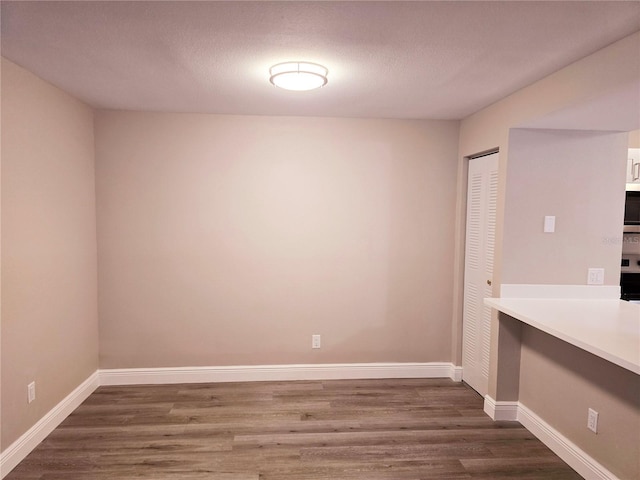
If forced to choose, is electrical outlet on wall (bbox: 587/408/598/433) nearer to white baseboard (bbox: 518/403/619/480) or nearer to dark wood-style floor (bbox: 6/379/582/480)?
white baseboard (bbox: 518/403/619/480)

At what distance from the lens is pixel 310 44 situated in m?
2.04

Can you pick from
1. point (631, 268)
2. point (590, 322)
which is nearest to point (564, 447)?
point (590, 322)

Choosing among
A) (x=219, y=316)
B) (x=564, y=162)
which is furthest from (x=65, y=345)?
(x=564, y=162)

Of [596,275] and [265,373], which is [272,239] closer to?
[265,373]

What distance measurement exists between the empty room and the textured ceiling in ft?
0.06

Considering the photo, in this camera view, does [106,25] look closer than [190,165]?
Yes

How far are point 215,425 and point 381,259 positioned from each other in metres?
1.96

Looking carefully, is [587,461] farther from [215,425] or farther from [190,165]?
[190,165]

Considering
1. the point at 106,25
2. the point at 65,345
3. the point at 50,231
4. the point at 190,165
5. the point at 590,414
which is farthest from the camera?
the point at 190,165

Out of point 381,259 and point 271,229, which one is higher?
point 271,229

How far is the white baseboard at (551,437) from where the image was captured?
2.34m

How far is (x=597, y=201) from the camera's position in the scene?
2973mm

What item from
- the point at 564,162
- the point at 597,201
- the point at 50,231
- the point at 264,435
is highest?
the point at 564,162

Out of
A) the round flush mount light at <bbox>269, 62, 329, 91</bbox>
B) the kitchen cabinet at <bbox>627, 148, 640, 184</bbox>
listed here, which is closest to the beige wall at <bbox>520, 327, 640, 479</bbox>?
the kitchen cabinet at <bbox>627, 148, 640, 184</bbox>
